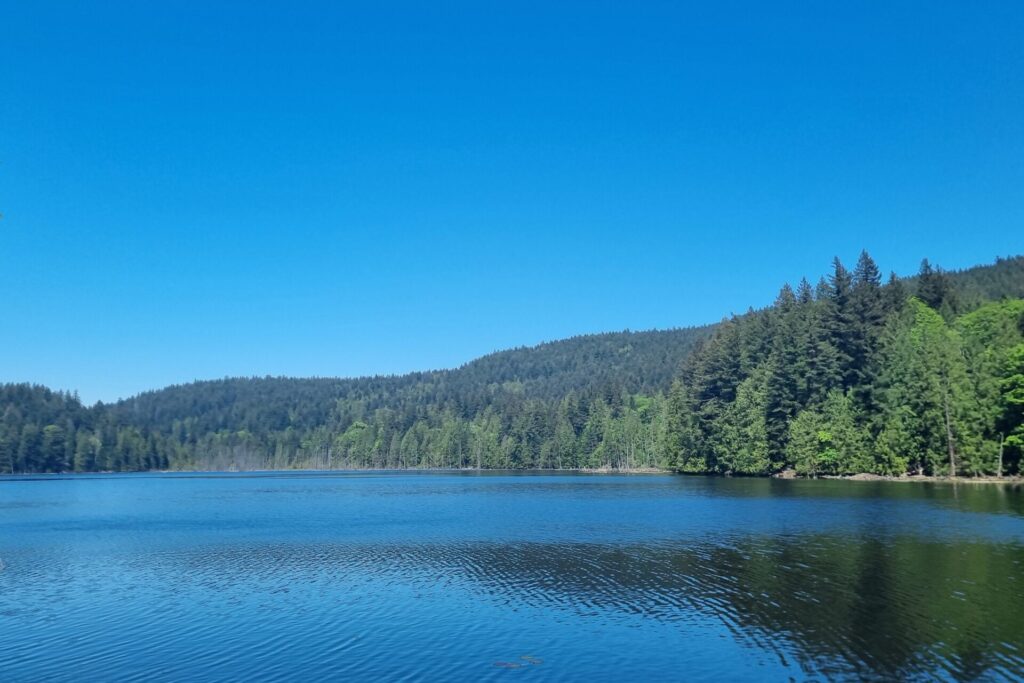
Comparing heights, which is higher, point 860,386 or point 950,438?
point 860,386

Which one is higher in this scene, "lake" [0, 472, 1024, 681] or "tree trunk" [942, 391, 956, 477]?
"tree trunk" [942, 391, 956, 477]

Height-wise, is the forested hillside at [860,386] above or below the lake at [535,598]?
above

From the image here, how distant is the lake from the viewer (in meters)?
22.1

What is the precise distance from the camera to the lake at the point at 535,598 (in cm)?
2208

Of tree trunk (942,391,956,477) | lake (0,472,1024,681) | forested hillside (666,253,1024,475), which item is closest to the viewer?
lake (0,472,1024,681)

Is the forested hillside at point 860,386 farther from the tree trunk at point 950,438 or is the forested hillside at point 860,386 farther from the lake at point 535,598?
the lake at point 535,598

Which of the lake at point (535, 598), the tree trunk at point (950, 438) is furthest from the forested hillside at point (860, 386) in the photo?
the lake at point (535, 598)

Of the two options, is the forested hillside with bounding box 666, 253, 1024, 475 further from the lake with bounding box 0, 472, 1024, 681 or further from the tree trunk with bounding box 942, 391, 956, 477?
the lake with bounding box 0, 472, 1024, 681

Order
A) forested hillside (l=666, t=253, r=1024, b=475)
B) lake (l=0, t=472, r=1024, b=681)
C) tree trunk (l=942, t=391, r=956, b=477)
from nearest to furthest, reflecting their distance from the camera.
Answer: lake (l=0, t=472, r=1024, b=681) < forested hillside (l=666, t=253, r=1024, b=475) < tree trunk (l=942, t=391, r=956, b=477)

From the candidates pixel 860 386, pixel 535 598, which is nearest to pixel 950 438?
pixel 860 386

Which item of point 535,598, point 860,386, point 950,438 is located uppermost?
point 860,386

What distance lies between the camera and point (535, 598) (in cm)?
3175

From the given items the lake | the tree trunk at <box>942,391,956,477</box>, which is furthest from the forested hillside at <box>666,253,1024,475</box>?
the lake

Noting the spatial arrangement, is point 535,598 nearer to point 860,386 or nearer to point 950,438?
point 950,438
